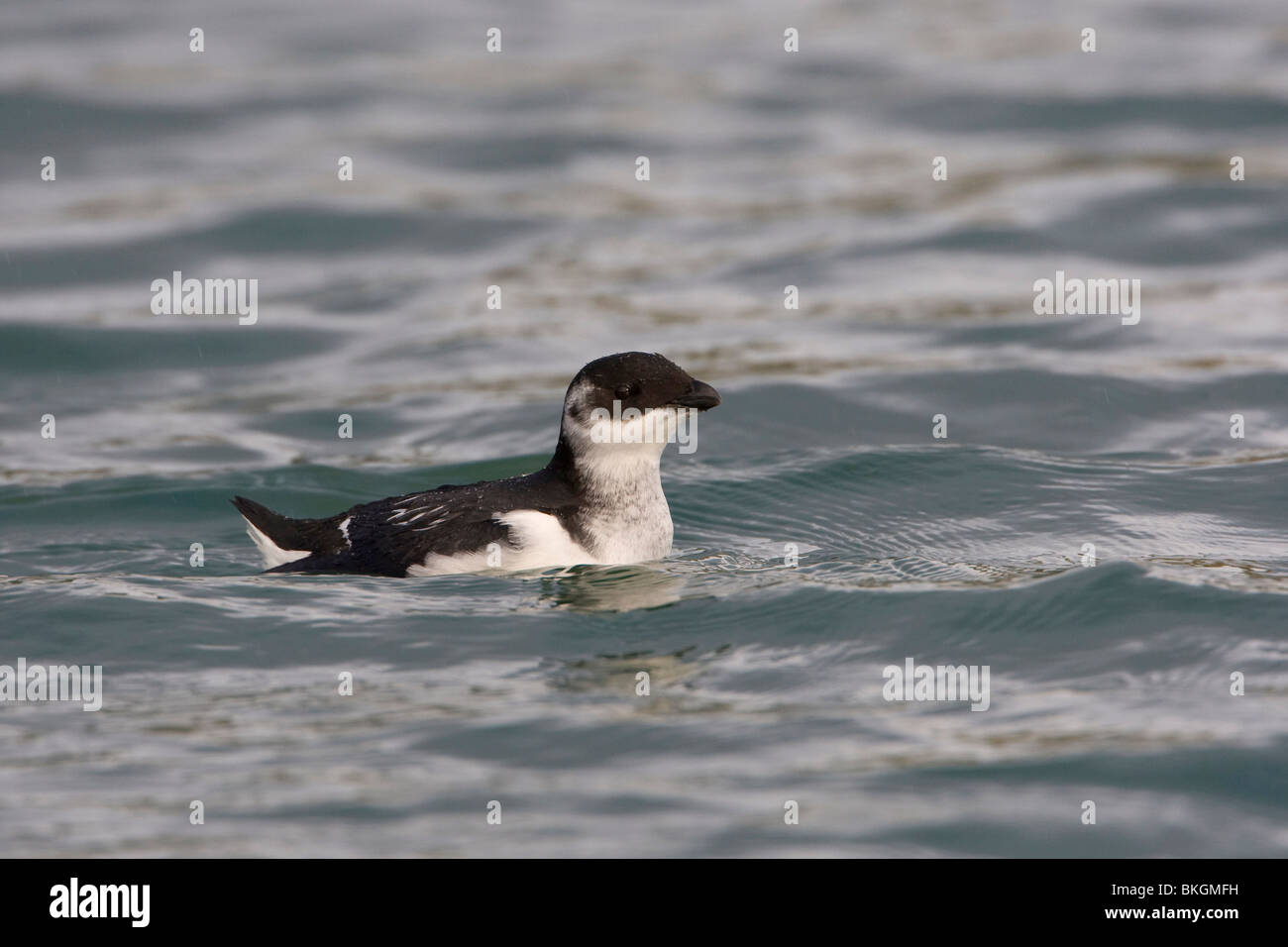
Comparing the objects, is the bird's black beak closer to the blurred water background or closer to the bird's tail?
the blurred water background

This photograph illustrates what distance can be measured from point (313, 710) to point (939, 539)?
4.24 meters

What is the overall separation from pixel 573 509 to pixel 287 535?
1657 mm

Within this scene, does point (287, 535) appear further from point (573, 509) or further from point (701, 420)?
point (701, 420)

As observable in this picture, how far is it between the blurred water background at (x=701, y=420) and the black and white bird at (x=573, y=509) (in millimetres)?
184

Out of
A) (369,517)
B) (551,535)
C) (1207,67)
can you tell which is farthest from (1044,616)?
(1207,67)

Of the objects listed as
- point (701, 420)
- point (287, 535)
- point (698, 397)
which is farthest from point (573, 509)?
point (701, 420)

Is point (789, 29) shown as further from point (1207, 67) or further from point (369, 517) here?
point (369, 517)

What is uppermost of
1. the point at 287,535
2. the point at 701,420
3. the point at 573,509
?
the point at 701,420

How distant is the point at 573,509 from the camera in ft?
29.5

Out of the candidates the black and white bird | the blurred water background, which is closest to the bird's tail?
the black and white bird

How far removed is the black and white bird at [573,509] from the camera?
28.7 feet

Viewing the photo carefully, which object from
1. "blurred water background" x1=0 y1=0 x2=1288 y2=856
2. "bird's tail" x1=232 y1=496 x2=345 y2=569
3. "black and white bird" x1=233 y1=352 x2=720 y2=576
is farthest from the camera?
"bird's tail" x1=232 y1=496 x2=345 y2=569

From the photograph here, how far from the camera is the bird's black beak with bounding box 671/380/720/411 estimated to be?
28.8 ft

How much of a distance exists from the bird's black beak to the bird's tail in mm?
2011
